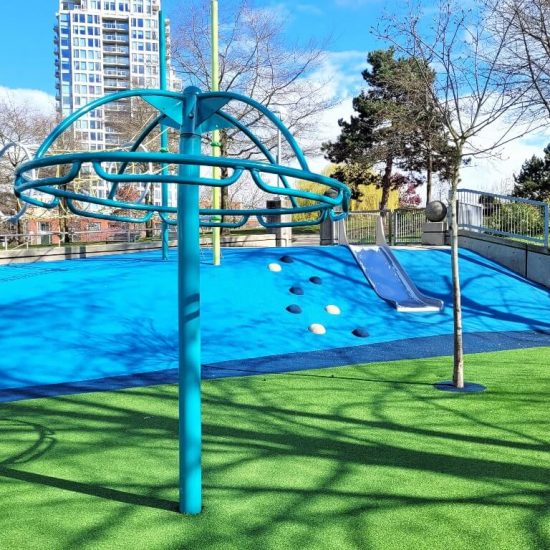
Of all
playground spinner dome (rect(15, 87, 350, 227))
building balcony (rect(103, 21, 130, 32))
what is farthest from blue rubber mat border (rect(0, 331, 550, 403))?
building balcony (rect(103, 21, 130, 32))

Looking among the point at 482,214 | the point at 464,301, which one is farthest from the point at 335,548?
the point at 482,214

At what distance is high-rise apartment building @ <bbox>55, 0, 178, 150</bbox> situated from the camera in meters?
120

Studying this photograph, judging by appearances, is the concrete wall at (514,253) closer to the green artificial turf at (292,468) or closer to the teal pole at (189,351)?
the green artificial turf at (292,468)

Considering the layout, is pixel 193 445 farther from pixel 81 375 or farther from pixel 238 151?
pixel 238 151

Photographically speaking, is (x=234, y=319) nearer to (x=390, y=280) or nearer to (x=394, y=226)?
(x=390, y=280)

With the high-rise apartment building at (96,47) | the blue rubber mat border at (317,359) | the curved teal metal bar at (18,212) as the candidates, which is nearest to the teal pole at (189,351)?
the blue rubber mat border at (317,359)

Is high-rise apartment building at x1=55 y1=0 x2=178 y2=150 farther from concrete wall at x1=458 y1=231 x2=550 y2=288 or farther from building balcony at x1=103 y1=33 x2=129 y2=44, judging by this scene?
concrete wall at x1=458 y1=231 x2=550 y2=288

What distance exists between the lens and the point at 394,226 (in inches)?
855

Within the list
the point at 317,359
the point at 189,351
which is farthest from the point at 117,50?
the point at 189,351

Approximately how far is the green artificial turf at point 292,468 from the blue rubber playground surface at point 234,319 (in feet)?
4.95

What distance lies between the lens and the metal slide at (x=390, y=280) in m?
13.1

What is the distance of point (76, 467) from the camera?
462 cm

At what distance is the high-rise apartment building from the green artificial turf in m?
121

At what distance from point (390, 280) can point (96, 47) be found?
401ft
